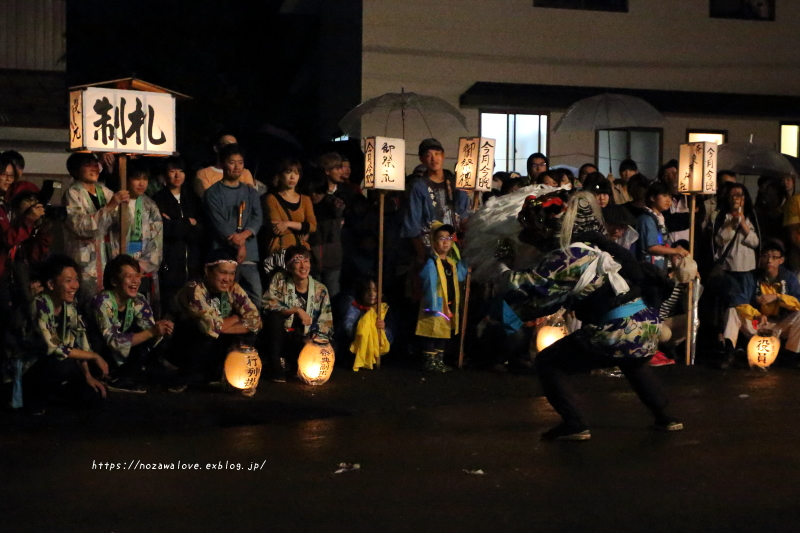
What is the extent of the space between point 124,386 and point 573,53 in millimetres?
11334

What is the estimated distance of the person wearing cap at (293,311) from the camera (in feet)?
32.7

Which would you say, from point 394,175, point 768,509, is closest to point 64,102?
point 394,175

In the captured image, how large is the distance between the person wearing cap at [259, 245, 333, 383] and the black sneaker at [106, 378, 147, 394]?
1.28 metres

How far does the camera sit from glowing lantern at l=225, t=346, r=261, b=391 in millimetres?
9086

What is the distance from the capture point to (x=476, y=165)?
→ 11625 millimetres

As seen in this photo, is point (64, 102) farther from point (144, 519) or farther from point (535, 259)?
point (144, 519)

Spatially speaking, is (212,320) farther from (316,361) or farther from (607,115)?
(607,115)

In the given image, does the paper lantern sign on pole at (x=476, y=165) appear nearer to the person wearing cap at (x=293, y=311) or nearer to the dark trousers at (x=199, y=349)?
the person wearing cap at (x=293, y=311)

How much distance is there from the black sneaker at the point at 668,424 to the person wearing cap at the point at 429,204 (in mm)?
3751

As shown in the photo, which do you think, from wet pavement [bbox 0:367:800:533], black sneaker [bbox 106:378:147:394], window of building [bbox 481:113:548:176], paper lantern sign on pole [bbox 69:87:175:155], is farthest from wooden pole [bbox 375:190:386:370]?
window of building [bbox 481:113:548:176]

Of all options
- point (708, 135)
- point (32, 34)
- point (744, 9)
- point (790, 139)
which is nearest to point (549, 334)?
point (708, 135)

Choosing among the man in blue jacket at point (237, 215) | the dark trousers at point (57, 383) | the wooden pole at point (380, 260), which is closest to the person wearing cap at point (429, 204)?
the wooden pole at point (380, 260)

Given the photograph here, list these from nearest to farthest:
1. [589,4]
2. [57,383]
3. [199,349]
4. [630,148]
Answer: [57,383]
[199,349]
[589,4]
[630,148]

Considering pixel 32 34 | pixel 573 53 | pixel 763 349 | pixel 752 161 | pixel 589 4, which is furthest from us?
pixel 589 4
